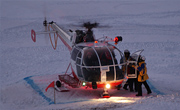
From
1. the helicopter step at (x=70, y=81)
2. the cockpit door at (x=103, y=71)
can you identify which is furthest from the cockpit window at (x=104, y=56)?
the helicopter step at (x=70, y=81)

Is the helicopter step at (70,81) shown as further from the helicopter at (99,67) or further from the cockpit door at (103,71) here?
the cockpit door at (103,71)

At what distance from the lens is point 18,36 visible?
23.8 metres

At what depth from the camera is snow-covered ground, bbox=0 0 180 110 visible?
8.87 metres

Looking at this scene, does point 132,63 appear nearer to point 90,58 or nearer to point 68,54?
point 90,58

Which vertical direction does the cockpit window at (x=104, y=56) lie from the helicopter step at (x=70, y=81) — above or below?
above

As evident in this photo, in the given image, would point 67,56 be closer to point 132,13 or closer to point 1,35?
point 1,35

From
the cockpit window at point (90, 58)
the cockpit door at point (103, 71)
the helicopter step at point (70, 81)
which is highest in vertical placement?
the cockpit window at point (90, 58)

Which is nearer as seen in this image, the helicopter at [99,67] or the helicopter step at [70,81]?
the helicopter at [99,67]

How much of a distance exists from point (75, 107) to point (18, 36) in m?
17.7

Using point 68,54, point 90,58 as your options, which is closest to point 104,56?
point 90,58

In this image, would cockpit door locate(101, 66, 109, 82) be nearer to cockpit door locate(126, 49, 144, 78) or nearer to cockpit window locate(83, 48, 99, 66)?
cockpit window locate(83, 48, 99, 66)

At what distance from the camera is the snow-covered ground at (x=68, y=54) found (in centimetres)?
887

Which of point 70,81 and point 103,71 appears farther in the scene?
point 70,81

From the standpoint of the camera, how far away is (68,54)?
59.0ft
